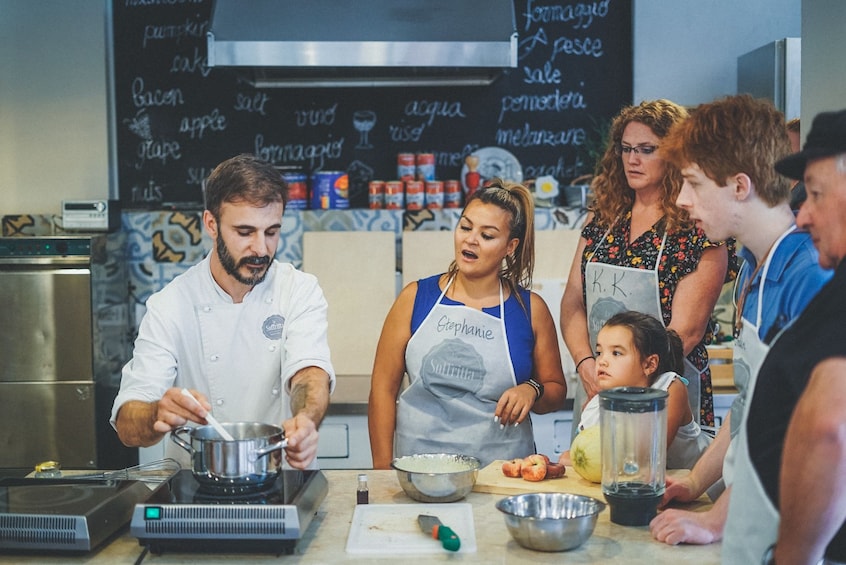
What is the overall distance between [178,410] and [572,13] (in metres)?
3.44

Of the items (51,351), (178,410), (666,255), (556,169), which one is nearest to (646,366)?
(666,255)

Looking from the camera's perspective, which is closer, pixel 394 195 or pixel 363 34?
pixel 363 34

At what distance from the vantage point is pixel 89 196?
488 centimetres

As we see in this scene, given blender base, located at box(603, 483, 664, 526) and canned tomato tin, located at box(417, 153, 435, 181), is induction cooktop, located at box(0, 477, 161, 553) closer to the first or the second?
blender base, located at box(603, 483, 664, 526)

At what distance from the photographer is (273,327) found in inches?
104

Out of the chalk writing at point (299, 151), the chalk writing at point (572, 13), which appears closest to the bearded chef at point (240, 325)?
the chalk writing at point (299, 151)

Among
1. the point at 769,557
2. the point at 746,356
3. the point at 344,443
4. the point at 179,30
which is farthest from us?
the point at 179,30

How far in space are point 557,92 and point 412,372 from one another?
2.52 metres

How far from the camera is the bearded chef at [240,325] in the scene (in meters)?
2.47

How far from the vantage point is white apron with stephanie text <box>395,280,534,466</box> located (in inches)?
106

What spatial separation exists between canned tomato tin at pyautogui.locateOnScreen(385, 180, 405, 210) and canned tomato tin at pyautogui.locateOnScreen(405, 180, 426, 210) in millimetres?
39

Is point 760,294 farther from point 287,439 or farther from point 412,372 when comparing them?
point 412,372

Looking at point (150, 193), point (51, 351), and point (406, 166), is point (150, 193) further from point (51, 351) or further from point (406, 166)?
point (406, 166)

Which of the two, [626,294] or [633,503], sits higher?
[626,294]
